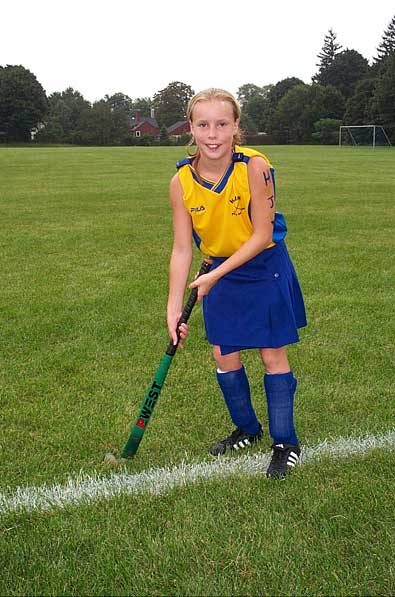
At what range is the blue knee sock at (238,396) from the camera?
3242 mm

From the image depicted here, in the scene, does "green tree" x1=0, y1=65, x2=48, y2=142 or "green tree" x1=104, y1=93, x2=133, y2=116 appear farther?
"green tree" x1=104, y1=93, x2=133, y2=116

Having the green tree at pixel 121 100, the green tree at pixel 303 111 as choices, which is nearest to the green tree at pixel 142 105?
the green tree at pixel 121 100

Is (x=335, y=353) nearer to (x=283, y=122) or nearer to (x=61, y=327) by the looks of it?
(x=61, y=327)

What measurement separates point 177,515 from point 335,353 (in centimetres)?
228

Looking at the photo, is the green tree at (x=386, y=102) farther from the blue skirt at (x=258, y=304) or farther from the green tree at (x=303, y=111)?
the blue skirt at (x=258, y=304)

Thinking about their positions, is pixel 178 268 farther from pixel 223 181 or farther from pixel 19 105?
pixel 19 105

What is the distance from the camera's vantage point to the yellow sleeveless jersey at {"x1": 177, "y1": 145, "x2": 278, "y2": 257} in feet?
9.16

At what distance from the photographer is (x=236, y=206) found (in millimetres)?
2816

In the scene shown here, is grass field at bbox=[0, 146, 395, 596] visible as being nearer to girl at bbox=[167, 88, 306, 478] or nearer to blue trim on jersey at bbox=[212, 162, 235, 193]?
girl at bbox=[167, 88, 306, 478]

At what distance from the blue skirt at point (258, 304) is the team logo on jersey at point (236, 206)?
236 millimetres

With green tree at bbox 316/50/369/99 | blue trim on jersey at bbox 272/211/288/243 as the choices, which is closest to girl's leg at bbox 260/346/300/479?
blue trim on jersey at bbox 272/211/288/243

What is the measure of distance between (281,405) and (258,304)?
50cm

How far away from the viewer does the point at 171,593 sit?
2.22 metres

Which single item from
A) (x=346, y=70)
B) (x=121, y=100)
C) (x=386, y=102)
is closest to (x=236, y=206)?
(x=386, y=102)
